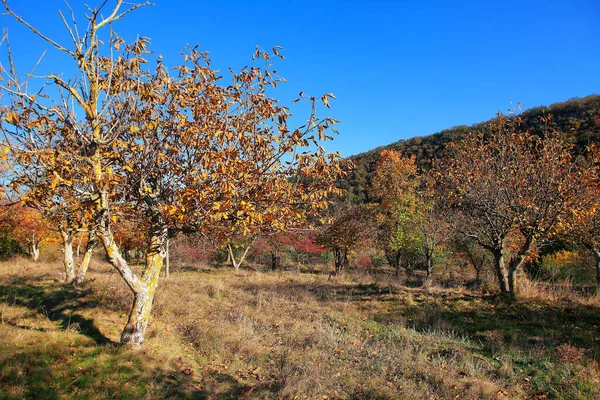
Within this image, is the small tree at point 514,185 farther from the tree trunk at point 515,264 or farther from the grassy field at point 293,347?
the grassy field at point 293,347

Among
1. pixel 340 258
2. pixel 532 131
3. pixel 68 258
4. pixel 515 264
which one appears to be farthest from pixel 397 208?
pixel 532 131

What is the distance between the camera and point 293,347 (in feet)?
32.0

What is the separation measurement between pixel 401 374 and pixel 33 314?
11324 millimetres

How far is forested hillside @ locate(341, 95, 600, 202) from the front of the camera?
43.2m

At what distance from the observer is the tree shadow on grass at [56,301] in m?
9.32

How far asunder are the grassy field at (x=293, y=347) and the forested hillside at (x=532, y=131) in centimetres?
2050

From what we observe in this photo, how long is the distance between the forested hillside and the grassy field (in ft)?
67.3

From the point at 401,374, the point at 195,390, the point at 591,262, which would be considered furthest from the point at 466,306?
the point at 591,262

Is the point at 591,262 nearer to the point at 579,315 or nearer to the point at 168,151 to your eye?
the point at 579,315

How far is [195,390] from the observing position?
670 cm

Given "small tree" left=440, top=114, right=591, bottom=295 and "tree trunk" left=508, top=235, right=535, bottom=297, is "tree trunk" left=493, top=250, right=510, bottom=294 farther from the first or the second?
"tree trunk" left=508, top=235, right=535, bottom=297

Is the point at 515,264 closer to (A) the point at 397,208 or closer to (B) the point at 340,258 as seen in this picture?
(A) the point at 397,208

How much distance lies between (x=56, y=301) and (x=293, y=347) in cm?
935

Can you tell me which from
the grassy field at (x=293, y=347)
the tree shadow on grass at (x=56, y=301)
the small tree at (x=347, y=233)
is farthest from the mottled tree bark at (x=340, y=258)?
the tree shadow on grass at (x=56, y=301)
